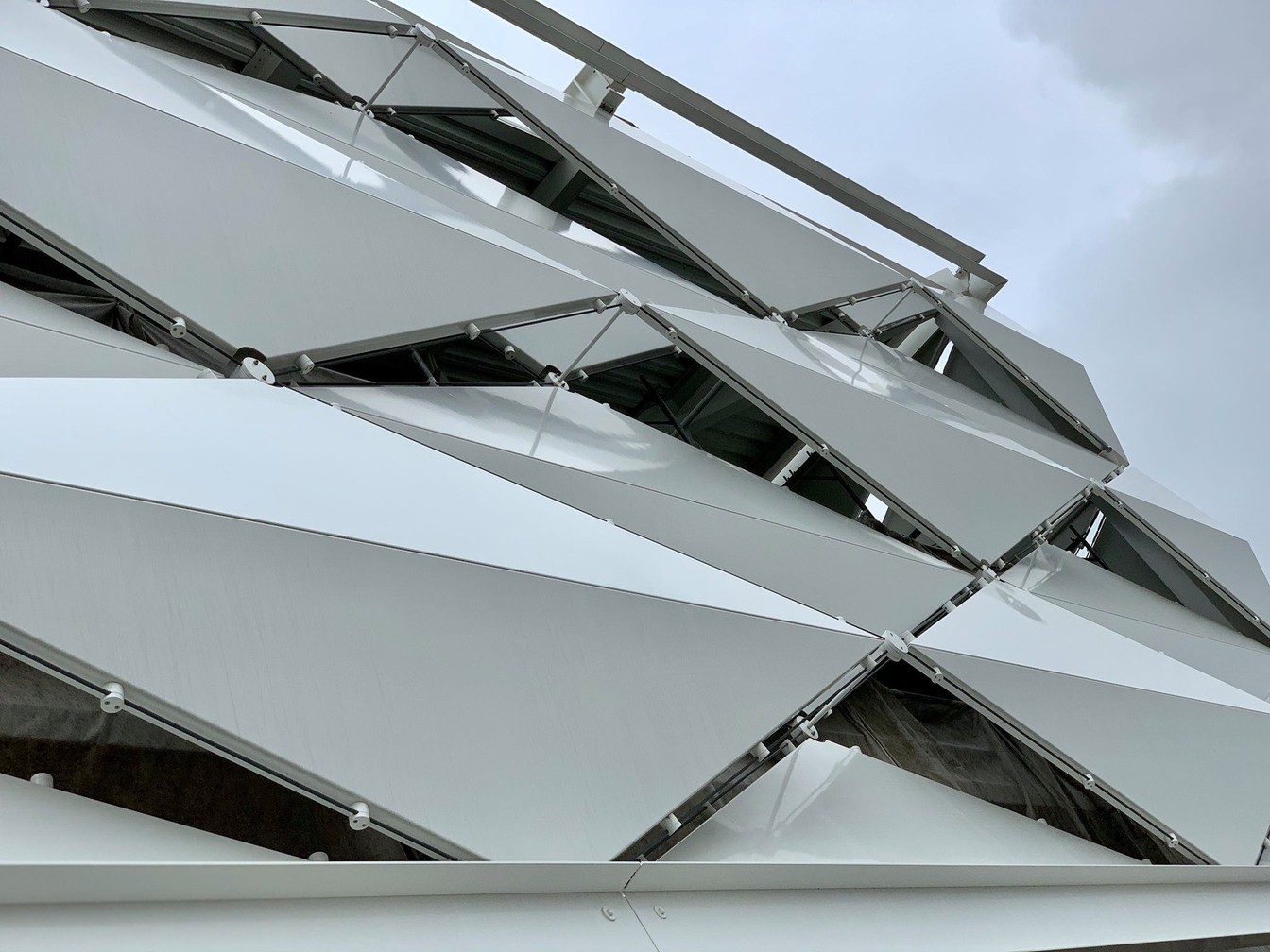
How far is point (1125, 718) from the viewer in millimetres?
6086

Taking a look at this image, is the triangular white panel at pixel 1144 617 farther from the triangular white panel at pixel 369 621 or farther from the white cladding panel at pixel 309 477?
the triangular white panel at pixel 369 621

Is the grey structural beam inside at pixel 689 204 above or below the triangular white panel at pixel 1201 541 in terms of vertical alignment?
above

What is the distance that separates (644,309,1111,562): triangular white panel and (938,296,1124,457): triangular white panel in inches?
92.8

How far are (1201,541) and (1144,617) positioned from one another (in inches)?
98.6

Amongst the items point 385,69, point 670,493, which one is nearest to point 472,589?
point 670,493

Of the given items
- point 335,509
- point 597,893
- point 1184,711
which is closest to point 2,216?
point 335,509

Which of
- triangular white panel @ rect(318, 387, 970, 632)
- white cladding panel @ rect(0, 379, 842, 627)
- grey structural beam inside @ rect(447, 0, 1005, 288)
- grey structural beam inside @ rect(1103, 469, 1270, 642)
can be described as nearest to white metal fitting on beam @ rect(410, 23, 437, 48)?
grey structural beam inside @ rect(447, 0, 1005, 288)

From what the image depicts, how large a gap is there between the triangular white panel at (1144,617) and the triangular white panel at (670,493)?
1.80 m

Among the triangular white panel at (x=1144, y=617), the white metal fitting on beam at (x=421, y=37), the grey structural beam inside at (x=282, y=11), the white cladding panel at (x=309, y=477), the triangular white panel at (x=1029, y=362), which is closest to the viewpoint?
the white cladding panel at (x=309, y=477)

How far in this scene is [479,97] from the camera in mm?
8891

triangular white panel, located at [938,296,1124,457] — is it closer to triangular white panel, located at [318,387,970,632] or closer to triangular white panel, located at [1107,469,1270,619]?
triangular white panel, located at [1107,469,1270,619]

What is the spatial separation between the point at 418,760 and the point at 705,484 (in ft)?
11.9

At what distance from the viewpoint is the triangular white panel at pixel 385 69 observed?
7922mm

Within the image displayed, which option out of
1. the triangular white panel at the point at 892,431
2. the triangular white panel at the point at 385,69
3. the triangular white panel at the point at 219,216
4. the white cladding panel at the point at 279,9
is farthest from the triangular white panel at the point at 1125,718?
the white cladding panel at the point at 279,9
